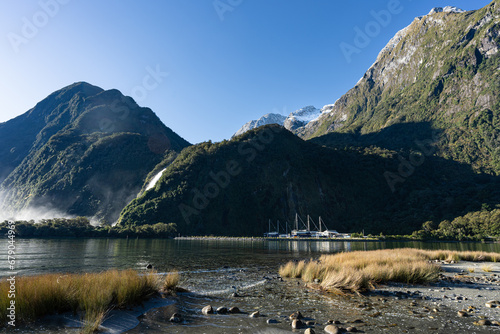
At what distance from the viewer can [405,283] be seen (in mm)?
20828

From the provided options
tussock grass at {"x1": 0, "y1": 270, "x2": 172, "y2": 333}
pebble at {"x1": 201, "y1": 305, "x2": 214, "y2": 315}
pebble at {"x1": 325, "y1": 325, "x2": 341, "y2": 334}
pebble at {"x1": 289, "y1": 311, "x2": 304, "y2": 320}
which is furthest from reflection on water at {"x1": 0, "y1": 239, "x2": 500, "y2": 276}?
pebble at {"x1": 325, "y1": 325, "x2": 341, "y2": 334}

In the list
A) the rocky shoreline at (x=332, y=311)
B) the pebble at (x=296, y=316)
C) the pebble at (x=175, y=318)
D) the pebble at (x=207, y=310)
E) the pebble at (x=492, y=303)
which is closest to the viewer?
the rocky shoreline at (x=332, y=311)

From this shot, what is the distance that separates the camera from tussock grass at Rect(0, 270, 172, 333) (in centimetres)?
1019

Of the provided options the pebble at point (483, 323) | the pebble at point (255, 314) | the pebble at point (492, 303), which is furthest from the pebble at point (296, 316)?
the pebble at point (492, 303)

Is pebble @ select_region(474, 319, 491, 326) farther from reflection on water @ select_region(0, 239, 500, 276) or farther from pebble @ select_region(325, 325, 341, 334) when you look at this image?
reflection on water @ select_region(0, 239, 500, 276)

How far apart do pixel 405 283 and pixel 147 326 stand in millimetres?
19027

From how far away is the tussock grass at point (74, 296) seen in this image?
1019cm

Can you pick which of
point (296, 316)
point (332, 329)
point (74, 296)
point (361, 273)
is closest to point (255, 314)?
point (296, 316)

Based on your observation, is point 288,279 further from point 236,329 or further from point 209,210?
point 209,210

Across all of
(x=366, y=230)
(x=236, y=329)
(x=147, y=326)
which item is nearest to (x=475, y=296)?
(x=236, y=329)

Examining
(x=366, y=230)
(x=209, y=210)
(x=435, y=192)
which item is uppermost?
(x=435, y=192)

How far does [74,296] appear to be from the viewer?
38.1 ft

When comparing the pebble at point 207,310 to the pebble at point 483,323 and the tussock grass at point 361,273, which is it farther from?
the pebble at point 483,323

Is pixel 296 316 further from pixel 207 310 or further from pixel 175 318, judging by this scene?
pixel 175 318
